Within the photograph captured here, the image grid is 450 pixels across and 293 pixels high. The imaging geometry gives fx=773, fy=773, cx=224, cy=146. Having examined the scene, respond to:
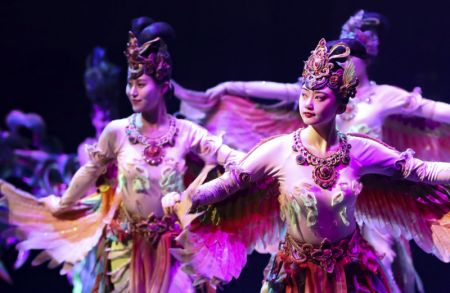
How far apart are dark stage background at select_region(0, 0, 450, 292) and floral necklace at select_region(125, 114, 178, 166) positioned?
1.91 ft

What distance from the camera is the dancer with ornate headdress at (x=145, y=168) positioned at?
8.48 feet

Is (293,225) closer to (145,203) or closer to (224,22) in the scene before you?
(145,203)

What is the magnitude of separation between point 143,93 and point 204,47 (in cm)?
114

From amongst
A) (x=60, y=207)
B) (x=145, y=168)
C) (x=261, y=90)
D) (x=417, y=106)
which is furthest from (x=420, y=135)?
(x=60, y=207)

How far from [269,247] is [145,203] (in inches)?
20.0

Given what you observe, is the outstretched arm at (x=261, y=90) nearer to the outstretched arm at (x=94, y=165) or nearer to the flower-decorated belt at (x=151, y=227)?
the outstretched arm at (x=94, y=165)

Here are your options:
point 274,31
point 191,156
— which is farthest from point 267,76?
point 191,156

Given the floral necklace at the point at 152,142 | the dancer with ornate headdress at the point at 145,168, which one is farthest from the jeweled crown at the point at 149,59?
the floral necklace at the point at 152,142

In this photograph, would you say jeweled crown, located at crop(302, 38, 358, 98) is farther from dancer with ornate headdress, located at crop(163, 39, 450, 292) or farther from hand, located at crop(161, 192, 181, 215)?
hand, located at crop(161, 192, 181, 215)

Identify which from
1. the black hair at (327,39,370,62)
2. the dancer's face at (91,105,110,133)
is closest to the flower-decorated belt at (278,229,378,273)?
the black hair at (327,39,370,62)

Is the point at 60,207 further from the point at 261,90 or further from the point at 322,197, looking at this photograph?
the point at 322,197

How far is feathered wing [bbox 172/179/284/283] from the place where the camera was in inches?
84.5

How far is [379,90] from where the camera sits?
9.52 ft

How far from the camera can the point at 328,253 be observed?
2064 millimetres
